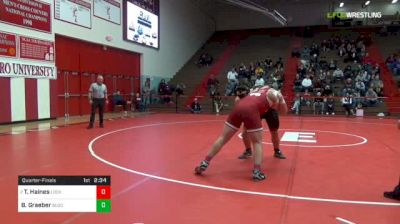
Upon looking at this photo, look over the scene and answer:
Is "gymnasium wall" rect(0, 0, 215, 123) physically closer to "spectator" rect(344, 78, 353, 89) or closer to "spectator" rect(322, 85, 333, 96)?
"spectator" rect(322, 85, 333, 96)

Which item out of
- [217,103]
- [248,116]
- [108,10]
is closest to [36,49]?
[108,10]

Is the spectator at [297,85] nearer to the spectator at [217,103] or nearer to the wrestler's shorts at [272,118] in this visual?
the spectator at [217,103]

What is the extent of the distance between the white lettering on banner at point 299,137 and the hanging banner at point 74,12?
1027 cm

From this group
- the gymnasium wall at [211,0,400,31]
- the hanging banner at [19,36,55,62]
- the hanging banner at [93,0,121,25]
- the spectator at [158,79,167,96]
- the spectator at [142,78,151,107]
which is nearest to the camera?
the hanging banner at [19,36,55,62]

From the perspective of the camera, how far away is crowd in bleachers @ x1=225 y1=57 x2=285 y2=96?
76.5 ft

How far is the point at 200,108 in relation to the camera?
22.0 m

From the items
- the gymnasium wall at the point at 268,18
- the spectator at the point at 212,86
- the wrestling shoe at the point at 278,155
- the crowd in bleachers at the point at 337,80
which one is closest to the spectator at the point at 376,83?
the crowd in bleachers at the point at 337,80

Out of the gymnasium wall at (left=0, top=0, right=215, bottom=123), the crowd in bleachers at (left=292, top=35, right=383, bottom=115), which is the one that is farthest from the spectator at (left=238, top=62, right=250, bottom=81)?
the gymnasium wall at (left=0, top=0, right=215, bottom=123)

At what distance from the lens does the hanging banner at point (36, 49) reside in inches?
573

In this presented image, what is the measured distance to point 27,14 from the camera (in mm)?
14672

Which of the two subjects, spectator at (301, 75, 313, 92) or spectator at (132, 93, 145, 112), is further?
spectator at (132, 93, 145, 112)

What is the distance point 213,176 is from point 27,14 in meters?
11.6

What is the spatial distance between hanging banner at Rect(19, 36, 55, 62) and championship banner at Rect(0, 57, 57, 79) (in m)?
0.24
